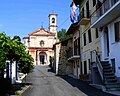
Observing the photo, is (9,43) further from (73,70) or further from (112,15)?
(73,70)

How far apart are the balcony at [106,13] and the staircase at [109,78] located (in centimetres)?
330

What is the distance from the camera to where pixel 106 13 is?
70.0 ft

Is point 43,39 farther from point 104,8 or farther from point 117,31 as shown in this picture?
point 117,31

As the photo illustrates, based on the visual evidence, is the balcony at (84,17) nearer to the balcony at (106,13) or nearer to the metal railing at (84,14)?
the metal railing at (84,14)

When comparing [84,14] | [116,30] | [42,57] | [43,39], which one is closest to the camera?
[116,30]

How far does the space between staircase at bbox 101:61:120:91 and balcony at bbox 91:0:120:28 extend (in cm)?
330

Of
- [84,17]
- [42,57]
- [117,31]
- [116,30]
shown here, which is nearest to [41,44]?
[42,57]

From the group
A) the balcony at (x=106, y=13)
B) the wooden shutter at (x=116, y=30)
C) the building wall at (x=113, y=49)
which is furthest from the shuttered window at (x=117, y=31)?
the balcony at (x=106, y=13)

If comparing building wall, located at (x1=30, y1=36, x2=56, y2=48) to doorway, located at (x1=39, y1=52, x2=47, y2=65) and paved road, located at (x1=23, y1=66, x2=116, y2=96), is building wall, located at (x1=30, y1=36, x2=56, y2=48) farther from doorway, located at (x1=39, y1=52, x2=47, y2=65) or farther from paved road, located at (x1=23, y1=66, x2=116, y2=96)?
paved road, located at (x1=23, y1=66, x2=116, y2=96)

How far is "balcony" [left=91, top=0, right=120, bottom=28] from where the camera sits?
20245mm

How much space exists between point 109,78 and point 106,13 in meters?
4.73

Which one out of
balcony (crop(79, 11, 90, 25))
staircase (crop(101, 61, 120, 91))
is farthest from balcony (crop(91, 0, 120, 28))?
balcony (crop(79, 11, 90, 25))

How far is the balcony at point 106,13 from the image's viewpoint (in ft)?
66.4

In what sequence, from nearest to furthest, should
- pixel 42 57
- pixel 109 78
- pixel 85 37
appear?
pixel 109 78
pixel 85 37
pixel 42 57
